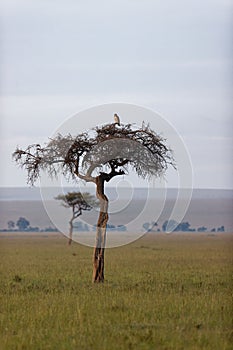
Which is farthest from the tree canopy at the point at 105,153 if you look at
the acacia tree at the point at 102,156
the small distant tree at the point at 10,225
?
the small distant tree at the point at 10,225

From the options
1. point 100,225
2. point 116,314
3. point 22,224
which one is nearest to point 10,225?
point 22,224

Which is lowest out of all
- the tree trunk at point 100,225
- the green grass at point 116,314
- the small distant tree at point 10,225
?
the green grass at point 116,314

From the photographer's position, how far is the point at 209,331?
11398 mm

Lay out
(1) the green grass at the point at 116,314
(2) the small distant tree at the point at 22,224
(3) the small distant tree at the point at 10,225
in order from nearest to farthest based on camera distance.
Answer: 1. (1) the green grass at the point at 116,314
2. (3) the small distant tree at the point at 10,225
3. (2) the small distant tree at the point at 22,224

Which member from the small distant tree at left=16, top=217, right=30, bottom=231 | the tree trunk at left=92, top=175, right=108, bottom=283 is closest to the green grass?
the tree trunk at left=92, top=175, right=108, bottom=283

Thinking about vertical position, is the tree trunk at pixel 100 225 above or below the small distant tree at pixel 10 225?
below

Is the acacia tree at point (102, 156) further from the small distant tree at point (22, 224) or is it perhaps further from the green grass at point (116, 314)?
the small distant tree at point (22, 224)

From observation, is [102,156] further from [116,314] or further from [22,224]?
[22,224]

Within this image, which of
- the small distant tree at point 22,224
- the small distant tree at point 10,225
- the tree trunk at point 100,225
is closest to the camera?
the tree trunk at point 100,225

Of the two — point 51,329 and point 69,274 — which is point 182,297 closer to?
point 51,329

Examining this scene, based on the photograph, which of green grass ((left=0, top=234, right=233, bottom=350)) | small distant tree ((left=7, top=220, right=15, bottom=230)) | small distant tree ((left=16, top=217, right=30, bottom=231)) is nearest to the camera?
green grass ((left=0, top=234, right=233, bottom=350))

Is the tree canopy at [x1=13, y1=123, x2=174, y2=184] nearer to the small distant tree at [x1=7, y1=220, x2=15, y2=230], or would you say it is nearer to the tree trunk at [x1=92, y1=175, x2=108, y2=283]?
the tree trunk at [x1=92, y1=175, x2=108, y2=283]

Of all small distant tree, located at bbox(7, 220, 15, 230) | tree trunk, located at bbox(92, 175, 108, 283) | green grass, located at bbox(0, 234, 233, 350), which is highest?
small distant tree, located at bbox(7, 220, 15, 230)

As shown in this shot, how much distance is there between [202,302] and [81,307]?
7.11ft
